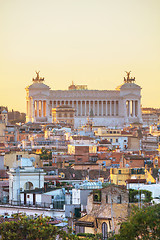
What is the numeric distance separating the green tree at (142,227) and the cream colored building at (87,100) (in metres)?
142

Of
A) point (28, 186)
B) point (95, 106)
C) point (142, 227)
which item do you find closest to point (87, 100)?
point (95, 106)

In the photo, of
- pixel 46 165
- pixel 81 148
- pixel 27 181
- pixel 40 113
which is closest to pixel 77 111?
pixel 40 113

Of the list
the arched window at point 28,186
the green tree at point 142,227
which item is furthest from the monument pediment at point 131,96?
the green tree at point 142,227

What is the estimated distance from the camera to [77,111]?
564 ft

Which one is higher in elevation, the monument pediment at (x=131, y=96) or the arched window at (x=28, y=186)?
the monument pediment at (x=131, y=96)

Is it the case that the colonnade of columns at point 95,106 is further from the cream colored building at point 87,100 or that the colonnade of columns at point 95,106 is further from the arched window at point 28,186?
the arched window at point 28,186

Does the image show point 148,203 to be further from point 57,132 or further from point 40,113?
point 40,113

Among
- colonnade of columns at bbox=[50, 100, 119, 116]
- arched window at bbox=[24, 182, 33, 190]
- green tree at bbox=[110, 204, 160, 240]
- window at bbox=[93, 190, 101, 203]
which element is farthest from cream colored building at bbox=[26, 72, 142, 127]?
green tree at bbox=[110, 204, 160, 240]

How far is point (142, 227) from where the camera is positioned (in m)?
27.6

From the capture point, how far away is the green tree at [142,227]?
90.2 ft

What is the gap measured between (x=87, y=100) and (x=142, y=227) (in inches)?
5719

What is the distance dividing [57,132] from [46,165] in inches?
1656

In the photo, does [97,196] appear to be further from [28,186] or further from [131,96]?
[131,96]

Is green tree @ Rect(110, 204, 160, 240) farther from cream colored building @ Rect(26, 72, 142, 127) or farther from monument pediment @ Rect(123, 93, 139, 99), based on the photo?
monument pediment @ Rect(123, 93, 139, 99)
